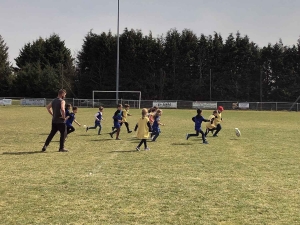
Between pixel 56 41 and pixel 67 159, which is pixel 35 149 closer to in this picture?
pixel 67 159

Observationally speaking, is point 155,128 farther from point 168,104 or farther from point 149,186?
point 168,104

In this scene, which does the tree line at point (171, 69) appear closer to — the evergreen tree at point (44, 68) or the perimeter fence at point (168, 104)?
the evergreen tree at point (44, 68)

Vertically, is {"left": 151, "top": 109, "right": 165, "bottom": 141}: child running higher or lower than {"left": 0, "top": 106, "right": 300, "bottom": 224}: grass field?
higher

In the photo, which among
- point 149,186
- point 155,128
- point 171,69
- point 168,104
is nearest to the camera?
point 149,186

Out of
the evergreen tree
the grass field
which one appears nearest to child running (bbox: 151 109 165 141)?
the grass field

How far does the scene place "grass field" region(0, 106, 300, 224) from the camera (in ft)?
16.4

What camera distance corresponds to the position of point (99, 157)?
33.0ft

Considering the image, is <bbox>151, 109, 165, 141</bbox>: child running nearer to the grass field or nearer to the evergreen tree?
the grass field

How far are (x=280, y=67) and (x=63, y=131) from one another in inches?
2331

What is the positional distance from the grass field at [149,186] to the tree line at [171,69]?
52.8 m

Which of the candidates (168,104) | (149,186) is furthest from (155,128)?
(168,104)

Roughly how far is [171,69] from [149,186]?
197 ft

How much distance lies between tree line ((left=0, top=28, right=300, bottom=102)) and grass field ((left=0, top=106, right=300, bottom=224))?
2079 inches

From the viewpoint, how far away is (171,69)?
65750 mm
